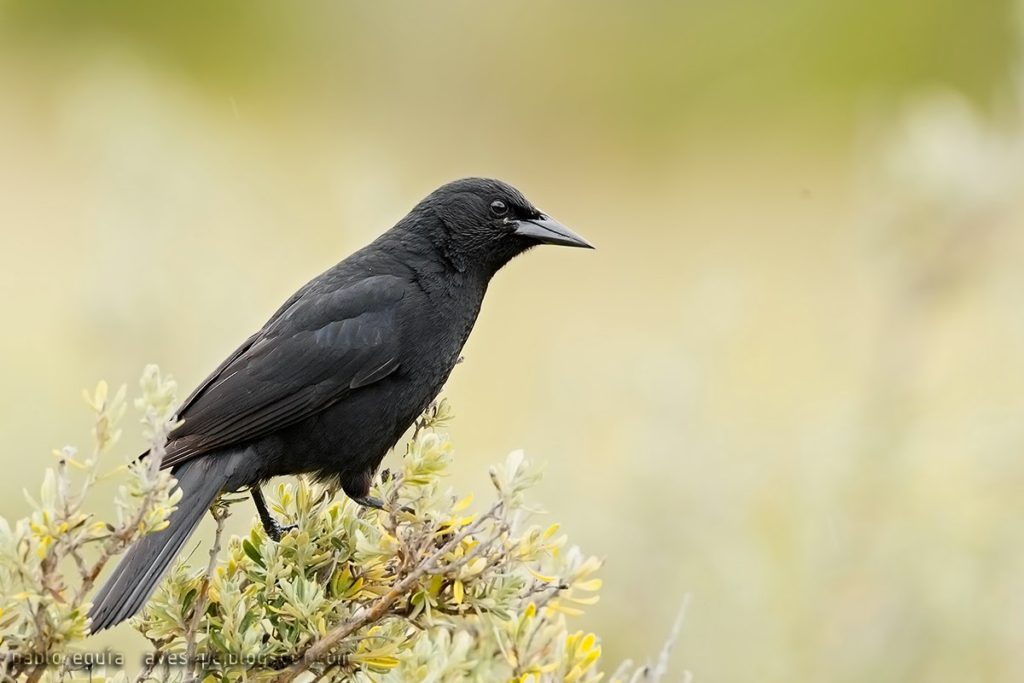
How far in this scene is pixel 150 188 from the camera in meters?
6.41

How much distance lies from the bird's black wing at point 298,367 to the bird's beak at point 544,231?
1.44 feet

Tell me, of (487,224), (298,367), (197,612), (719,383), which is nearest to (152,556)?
(197,612)

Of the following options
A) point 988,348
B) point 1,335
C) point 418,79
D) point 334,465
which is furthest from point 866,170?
point 418,79

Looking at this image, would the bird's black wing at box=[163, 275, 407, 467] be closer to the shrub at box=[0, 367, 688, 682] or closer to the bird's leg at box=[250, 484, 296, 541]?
the bird's leg at box=[250, 484, 296, 541]

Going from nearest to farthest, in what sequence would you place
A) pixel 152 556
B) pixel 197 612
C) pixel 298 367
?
1. pixel 197 612
2. pixel 152 556
3. pixel 298 367

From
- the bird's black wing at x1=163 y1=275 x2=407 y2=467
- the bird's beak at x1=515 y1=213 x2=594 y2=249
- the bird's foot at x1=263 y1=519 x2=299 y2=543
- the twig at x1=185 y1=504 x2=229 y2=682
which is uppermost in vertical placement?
the bird's beak at x1=515 y1=213 x2=594 y2=249

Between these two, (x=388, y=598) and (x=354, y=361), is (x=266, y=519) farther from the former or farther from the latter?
(x=388, y=598)

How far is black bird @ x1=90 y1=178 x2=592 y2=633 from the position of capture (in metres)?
3.31

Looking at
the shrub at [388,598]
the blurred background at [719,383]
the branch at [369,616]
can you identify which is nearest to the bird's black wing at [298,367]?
the shrub at [388,598]

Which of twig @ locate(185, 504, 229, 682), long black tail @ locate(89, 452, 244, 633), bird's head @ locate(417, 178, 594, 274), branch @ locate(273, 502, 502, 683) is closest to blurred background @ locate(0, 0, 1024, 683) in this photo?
bird's head @ locate(417, 178, 594, 274)

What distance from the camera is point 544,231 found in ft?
12.8

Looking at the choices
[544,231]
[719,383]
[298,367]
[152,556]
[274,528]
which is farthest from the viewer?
[719,383]

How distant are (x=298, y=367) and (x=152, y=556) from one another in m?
0.96

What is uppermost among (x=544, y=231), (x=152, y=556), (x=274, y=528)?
(x=544, y=231)
